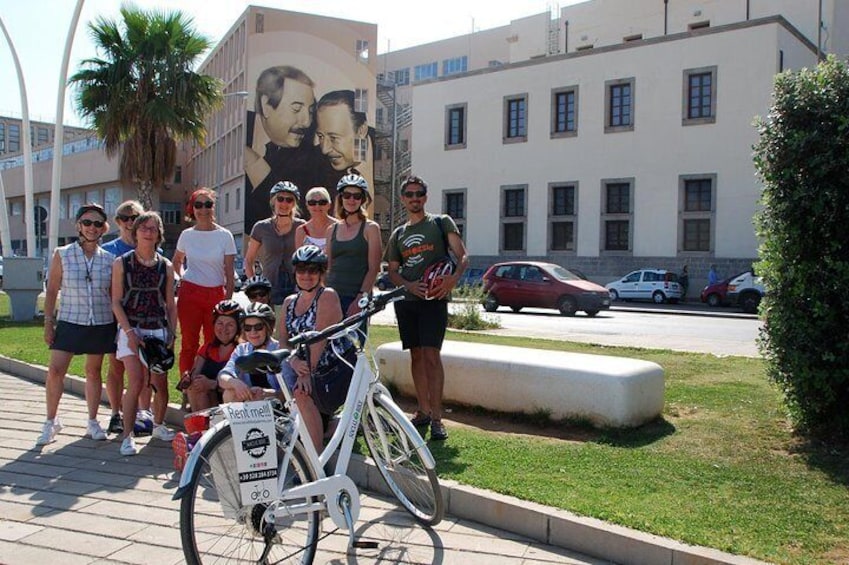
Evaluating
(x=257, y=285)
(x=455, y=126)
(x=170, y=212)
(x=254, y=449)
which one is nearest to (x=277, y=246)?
(x=257, y=285)

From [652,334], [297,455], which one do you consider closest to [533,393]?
[297,455]

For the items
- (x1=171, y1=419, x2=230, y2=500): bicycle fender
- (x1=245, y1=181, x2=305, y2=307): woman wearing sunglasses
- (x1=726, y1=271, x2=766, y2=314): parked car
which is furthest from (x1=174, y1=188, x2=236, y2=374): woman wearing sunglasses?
(x1=726, y1=271, x2=766, y2=314): parked car

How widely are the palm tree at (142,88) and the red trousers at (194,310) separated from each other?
18371 mm

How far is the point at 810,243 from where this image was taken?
584 cm

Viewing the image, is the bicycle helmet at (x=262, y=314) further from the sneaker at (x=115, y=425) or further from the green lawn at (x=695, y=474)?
the sneaker at (x=115, y=425)

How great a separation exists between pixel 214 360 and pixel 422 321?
161 centimetres

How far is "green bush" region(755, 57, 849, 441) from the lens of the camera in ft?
18.5

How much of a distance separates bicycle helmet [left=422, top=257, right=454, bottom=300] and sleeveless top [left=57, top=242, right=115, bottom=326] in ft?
8.67

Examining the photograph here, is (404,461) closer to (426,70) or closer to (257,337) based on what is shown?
(257,337)

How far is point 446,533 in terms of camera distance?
446 centimetres

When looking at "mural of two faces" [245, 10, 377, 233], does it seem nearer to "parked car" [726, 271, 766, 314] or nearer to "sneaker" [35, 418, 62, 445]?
"parked car" [726, 271, 766, 314]

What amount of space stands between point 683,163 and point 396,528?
114ft

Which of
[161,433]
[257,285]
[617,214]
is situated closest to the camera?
[257,285]

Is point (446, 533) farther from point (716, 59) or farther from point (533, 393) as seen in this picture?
point (716, 59)
